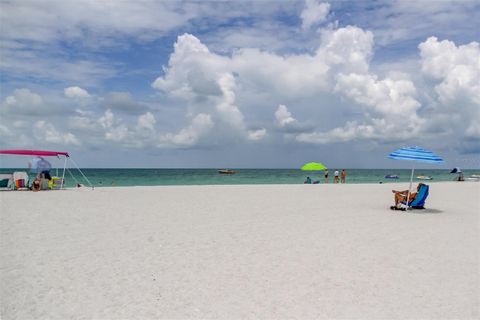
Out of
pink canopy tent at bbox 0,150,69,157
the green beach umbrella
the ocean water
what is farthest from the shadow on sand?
the ocean water

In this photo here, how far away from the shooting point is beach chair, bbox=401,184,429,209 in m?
14.1

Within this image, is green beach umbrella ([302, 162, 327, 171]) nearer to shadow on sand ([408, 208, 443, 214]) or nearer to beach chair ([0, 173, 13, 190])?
shadow on sand ([408, 208, 443, 214])

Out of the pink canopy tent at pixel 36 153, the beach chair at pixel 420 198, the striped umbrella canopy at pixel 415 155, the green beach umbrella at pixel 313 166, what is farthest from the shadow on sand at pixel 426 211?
the pink canopy tent at pixel 36 153

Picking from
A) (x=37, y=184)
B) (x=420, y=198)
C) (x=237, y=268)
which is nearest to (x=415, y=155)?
(x=420, y=198)

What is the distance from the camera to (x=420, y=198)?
14.3 meters

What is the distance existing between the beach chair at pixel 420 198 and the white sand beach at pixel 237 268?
2496 millimetres

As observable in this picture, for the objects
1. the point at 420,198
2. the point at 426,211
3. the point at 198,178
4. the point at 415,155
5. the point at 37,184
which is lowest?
the point at 198,178

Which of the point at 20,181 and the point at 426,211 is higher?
the point at 426,211

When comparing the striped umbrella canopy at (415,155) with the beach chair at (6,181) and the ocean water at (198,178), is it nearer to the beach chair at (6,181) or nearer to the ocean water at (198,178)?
the beach chair at (6,181)

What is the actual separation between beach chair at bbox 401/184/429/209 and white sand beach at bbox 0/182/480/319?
2496 mm

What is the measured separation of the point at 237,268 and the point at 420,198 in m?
10.2

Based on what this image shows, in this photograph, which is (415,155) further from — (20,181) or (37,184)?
(20,181)

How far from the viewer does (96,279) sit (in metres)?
5.73

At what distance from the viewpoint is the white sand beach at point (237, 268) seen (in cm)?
470
